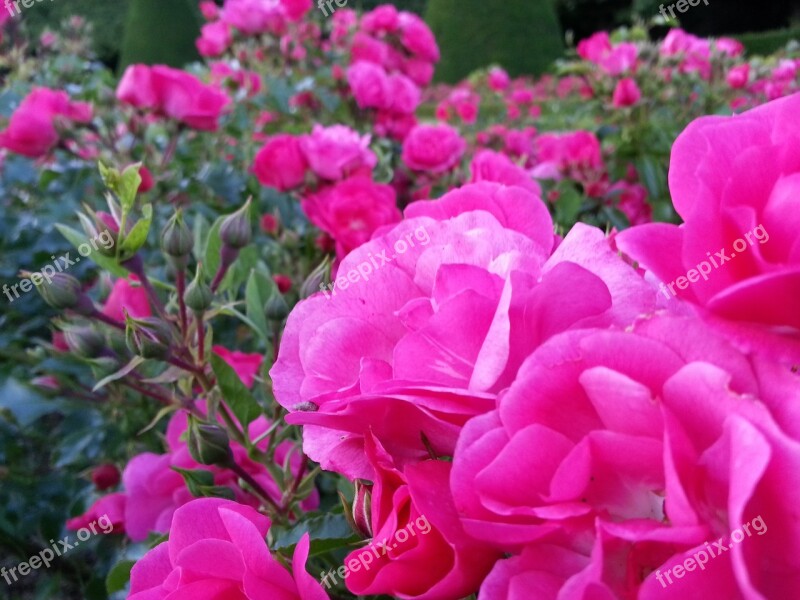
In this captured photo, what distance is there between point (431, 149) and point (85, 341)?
96cm

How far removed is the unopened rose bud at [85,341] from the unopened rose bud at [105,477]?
1.79 ft

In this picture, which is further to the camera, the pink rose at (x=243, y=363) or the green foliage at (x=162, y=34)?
the green foliage at (x=162, y=34)

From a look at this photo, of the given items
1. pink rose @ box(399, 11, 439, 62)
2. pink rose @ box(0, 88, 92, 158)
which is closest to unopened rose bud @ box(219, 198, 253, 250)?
pink rose @ box(0, 88, 92, 158)

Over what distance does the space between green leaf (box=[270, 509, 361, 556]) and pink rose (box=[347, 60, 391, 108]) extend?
1.37 meters

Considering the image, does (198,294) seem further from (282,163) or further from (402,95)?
(402,95)

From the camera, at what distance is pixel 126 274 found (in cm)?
77

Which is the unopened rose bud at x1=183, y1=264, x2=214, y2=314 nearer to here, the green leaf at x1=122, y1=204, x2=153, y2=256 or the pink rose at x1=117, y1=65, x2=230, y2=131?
the green leaf at x1=122, y1=204, x2=153, y2=256

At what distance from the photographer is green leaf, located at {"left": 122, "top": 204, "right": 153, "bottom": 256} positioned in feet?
2.24

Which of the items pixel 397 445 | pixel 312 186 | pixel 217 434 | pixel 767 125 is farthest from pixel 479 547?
pixel 312 186

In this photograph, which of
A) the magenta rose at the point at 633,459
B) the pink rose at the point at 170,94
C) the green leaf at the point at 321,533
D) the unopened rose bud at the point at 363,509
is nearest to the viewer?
the magenta rose at the point at 633,459

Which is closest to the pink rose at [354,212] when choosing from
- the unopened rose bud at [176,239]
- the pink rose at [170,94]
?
the unopened rose bud at [176,239]

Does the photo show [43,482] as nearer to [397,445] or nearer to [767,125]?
[397,445]

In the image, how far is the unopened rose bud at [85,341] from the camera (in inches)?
29.7

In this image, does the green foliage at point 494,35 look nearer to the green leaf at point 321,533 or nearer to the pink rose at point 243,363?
the pink rose at point 243,363
